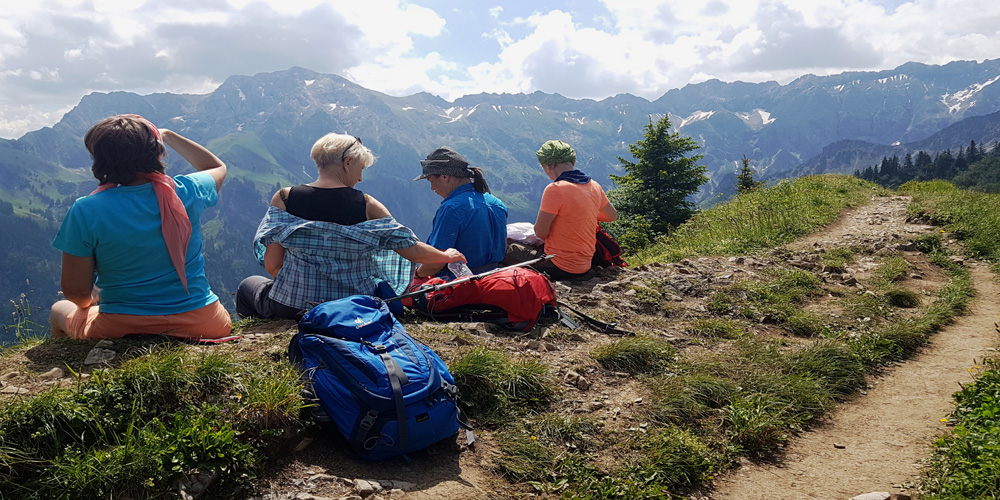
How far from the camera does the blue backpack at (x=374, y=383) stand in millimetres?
3525

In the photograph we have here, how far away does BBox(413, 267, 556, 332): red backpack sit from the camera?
6238 millimetres

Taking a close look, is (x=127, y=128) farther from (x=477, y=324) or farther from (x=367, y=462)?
(x=477, y=324)

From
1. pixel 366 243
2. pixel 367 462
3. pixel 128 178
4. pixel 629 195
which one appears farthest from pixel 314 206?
pixel 629 195

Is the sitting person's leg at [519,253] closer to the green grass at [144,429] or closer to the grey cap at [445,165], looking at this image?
the grey cap at [445,165]

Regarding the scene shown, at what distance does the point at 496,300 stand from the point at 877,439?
365 centimetres

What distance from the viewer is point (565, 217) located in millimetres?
8539

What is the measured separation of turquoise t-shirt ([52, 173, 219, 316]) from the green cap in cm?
527

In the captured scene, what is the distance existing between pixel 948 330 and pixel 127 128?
8.65 m

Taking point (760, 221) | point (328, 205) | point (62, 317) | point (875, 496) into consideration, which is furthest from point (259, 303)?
point (760, 221)

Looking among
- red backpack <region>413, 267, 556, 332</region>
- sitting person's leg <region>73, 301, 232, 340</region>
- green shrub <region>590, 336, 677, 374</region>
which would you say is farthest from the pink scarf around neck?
green shrub <region>590, 336, 677, 374</region>

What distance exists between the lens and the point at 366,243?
18.1 feet

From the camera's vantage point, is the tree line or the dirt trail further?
the tree line

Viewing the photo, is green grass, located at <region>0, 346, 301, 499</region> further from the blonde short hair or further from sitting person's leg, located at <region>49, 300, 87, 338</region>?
the blonde short hair

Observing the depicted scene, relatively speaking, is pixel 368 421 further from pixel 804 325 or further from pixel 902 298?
pixel 902 298
